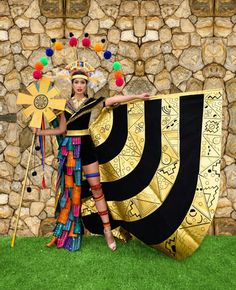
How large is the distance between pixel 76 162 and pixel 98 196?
0.35 meters

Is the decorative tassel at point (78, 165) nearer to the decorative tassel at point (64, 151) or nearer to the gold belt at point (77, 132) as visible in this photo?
the decorative tassel at point (64, 151)

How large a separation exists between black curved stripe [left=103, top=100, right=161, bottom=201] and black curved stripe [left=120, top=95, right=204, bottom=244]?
194 mm

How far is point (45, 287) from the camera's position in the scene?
7.56 ft

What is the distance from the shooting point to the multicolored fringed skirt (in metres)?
2.68

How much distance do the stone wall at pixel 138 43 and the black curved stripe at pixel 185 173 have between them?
2.56 feet

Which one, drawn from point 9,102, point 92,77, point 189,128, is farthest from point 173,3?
point 9,102

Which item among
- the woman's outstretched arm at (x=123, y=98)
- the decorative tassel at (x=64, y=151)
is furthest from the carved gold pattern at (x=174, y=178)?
the decorative tassel at (x=64, y=151)

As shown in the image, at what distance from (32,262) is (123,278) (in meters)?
0.79

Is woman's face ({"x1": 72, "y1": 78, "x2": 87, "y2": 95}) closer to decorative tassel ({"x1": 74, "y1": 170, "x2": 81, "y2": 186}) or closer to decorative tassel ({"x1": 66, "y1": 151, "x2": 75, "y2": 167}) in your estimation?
decorative tassel ({"x1": 66, "y1": 151, "x2": 75, "y2": 167})

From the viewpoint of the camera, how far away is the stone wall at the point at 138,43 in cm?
312

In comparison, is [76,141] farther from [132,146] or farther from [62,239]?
[62,239]

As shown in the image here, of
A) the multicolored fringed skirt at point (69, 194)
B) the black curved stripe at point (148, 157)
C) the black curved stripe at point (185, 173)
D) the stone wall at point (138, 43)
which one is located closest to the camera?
the black curved stripe at point (185, 173)

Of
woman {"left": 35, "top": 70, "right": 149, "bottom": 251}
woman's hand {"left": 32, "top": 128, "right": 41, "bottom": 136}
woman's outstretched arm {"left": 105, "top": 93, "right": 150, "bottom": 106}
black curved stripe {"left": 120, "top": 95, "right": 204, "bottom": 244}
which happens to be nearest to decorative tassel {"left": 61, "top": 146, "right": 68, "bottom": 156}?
woman {"left": 35, "top": 70, "right": 149, "bottom": 251}

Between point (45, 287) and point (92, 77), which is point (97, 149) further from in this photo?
point (45, 287)
